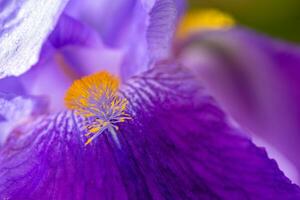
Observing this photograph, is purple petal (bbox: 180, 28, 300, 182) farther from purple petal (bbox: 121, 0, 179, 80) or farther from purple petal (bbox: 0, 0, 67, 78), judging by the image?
purple petal (bbox: 0, 0, 67, 78)

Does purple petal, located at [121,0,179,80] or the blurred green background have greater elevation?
the blurred green background

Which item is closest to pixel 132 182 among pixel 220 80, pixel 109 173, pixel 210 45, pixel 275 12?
pixel 109 173

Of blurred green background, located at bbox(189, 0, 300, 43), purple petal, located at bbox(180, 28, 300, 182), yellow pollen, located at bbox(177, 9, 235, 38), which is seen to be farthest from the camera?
blurred green background, located at bbox(189, 0, 300, 43)

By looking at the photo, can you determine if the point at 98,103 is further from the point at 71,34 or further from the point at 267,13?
the point at 267,13

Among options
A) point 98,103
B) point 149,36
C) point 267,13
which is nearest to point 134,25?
point 149,36

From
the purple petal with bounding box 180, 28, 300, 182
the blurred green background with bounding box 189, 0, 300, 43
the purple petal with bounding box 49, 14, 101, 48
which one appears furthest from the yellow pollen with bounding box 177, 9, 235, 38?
the purple petal with bounding box 49, 14, 101, 48

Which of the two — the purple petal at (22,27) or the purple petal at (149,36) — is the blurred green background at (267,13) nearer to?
the purple petal at (149,36)
